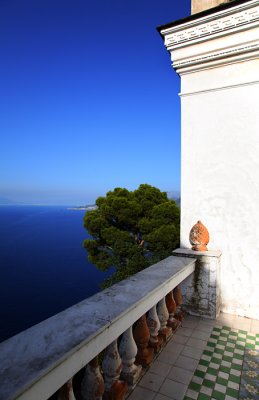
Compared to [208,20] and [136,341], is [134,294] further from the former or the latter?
[208,20]

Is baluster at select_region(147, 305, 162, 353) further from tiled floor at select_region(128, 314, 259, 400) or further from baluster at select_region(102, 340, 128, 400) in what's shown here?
baluster at select_region(102, 340, 128, 400)

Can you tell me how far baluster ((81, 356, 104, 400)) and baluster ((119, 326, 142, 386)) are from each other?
1.38 feet

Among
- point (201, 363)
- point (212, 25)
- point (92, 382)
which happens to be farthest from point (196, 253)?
point (212, 25)

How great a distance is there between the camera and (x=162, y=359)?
247 centimetres

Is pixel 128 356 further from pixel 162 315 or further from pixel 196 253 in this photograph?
pixel 196 253

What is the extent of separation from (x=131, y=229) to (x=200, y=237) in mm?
12053

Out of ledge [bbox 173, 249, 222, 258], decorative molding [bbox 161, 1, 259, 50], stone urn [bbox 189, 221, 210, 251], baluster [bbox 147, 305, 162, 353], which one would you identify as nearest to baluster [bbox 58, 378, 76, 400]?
baluster [bbox 147, 305, 162, 353]

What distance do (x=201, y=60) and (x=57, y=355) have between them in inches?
150

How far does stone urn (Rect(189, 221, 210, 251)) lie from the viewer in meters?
3.48

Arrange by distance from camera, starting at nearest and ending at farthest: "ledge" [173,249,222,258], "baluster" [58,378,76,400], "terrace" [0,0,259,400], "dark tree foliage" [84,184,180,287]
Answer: "baluster" [58,378,76,400] < "terrace" [0,0,259,400] < "ledge" [173,249,222,258] < "dark tree foliage" [84,184,180,287]

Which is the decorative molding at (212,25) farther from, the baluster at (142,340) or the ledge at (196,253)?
the baluster at (142,340)

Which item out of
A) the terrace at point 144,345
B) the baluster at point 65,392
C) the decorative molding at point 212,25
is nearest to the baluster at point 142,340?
the terrace at point 144,345

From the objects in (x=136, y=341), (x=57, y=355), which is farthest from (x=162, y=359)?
(x=57, y=355)

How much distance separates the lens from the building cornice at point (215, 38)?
329 cm
